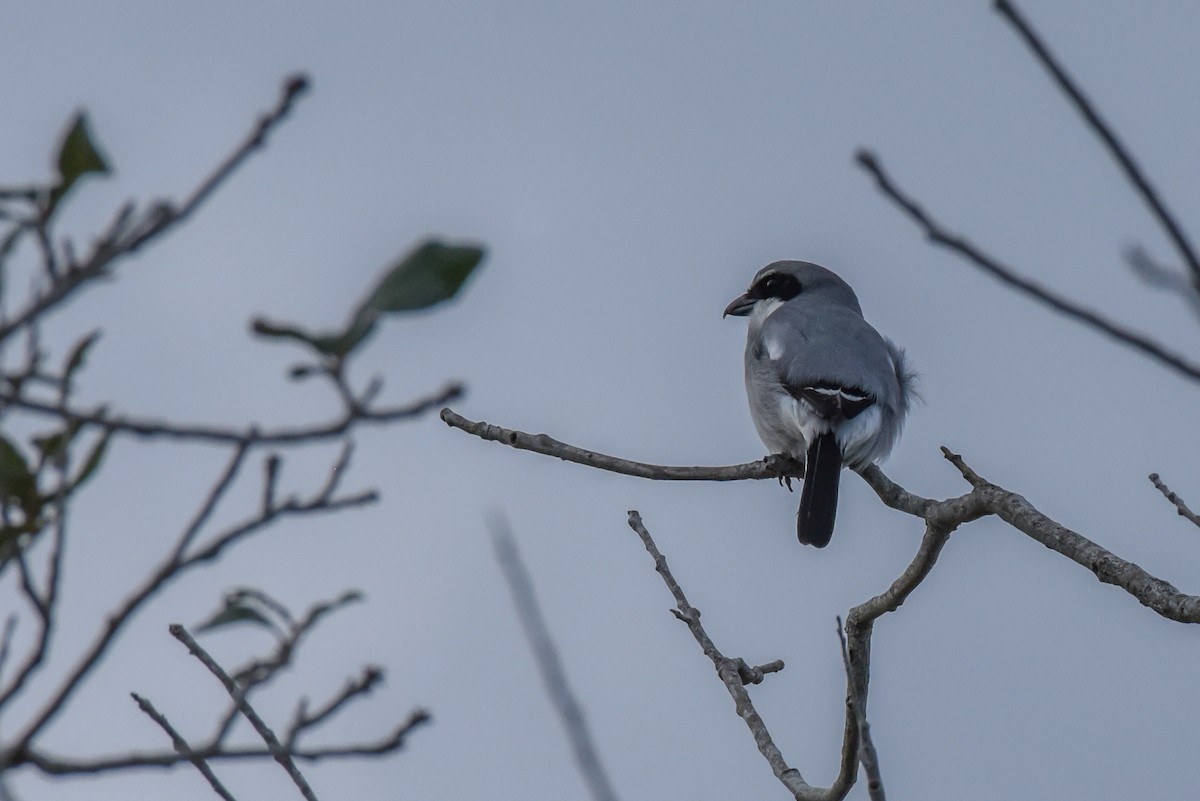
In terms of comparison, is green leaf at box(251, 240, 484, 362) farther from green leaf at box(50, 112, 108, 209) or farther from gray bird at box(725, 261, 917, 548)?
gray bird at box(725, 261, 917, 548)

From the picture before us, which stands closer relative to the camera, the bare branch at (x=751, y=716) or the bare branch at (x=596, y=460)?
the bare branch at (x=751, y=716)

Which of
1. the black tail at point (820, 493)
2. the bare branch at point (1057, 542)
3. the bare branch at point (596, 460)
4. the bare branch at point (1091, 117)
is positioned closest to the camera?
the bare branch at point (1091, 117)

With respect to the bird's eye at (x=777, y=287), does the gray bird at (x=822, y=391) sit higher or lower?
lower

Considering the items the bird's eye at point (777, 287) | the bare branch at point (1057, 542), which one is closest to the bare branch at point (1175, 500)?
the bare branch at point (1057, 542)

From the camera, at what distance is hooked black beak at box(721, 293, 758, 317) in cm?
765

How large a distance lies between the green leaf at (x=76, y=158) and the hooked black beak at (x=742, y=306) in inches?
246

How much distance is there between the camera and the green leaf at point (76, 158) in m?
1.54

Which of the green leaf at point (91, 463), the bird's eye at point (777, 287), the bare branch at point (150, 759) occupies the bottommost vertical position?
the bare branch at point (150, 759)

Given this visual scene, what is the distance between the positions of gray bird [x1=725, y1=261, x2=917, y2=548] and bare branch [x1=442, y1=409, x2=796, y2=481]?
1.68 m

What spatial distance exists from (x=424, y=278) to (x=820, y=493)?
431 cm

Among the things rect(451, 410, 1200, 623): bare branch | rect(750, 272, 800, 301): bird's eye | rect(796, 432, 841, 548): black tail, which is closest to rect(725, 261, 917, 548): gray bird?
rect(796, 432, 841, 548): black tail

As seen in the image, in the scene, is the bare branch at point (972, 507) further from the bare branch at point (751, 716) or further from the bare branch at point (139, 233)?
the bare branch at point (139, 233)

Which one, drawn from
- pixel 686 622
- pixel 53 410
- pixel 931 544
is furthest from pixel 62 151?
pixel 931 544

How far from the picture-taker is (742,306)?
25.1 feet
